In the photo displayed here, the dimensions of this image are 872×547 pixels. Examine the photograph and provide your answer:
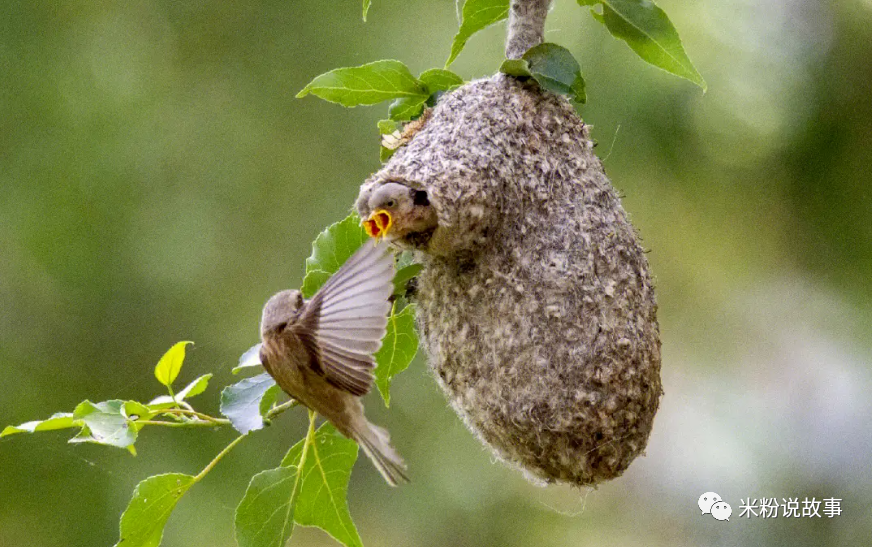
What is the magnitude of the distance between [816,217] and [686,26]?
78 centimetres

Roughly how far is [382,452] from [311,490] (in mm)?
315

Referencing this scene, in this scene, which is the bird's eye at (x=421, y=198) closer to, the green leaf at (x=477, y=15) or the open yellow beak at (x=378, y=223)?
the open yellow beak at (x=378, y=223)

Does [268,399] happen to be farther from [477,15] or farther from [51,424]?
[477,15]

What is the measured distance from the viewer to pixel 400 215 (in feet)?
4.02

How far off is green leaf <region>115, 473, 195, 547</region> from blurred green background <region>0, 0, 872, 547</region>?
1.50m

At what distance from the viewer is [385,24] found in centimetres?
311

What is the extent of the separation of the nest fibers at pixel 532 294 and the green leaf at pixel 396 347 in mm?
74

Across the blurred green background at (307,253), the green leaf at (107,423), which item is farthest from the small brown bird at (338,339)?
the blurred green background at (307,253)

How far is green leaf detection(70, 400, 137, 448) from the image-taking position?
1.23 meters

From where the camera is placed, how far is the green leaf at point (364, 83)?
1392 mm

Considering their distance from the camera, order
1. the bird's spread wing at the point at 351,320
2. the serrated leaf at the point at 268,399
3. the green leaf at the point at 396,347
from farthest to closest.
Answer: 1. the green leaf at the point at 396,347
2. the serrated leaf at the point at 268,399
3. the bird's spread wing at the point at 351,320

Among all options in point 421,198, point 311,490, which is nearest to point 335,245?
point 421,198

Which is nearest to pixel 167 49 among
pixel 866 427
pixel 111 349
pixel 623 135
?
pixel 111 349

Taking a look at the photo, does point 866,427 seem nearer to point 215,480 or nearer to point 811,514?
point 811,514
